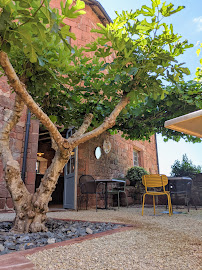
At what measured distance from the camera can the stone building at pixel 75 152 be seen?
4641mm

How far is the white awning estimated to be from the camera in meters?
1.44

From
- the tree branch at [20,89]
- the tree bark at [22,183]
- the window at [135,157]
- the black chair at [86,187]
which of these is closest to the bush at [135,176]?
the window at [135,157]

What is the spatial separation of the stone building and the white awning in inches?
132

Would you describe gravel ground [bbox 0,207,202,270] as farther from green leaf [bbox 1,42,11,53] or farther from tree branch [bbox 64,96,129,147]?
green leaf [bbox 1,42,11,53]

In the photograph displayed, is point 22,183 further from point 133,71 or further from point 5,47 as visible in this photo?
point 133,71

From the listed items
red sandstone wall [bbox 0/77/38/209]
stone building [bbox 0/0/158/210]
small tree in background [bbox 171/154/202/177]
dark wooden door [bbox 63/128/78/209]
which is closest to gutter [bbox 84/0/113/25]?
stone building [bbox 0/0/158/210]

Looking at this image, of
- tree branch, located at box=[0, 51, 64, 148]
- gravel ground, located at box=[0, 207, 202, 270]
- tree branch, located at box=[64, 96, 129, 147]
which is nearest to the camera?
gravel ground, located at box=[0, 207, 202, 270]

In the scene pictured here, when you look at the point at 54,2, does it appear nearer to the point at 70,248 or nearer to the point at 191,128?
the point at 191,128

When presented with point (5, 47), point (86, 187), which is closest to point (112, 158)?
point (86, 187)

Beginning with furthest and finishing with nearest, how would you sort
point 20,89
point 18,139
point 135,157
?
point 135,157, point 18,139, point 20,89

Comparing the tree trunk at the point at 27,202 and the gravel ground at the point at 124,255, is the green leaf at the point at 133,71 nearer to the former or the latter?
the tree trunk at the point at 27,202

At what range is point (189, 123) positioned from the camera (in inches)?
60.1

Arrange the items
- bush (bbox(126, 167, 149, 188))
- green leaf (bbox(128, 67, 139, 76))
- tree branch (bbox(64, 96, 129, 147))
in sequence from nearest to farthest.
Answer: green leaf (bbox(128, 67, 139, 76)) → tree branch (bbox(64, 96, 129, 147)) → bush (bbox(126, 167, 149, 188))

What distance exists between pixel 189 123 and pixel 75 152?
4.15 metres
